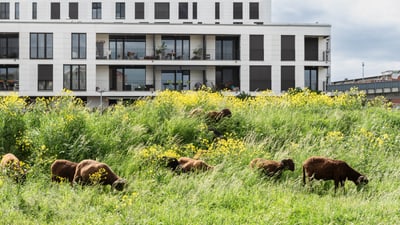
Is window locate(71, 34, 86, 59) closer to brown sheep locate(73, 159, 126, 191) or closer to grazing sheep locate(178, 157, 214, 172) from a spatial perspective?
grazing sheep locate(178, 157, 214, 172)

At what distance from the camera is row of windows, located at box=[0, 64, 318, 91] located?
4109 centimetres

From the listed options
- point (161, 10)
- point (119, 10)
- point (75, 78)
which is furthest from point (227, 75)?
point (119, 10)

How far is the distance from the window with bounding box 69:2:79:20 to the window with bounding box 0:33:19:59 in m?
9.18

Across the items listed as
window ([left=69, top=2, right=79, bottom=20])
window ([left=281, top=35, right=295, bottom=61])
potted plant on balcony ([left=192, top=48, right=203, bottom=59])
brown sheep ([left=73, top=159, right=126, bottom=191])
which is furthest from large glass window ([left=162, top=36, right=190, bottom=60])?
brown sheep ([left=73, top=159, right=126, bottom=191])

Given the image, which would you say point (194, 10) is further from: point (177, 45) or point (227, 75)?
point (227, 75)

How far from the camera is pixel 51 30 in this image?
4197 cm

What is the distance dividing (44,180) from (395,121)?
9.95 m

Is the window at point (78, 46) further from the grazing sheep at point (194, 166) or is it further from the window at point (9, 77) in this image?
the grazing sheep at point (194, 166)

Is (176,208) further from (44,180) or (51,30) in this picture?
(51,30)

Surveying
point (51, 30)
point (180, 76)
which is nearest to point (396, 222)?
A: point (180, 76)

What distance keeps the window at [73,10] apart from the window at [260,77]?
21218 mm

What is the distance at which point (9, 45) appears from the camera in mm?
42312

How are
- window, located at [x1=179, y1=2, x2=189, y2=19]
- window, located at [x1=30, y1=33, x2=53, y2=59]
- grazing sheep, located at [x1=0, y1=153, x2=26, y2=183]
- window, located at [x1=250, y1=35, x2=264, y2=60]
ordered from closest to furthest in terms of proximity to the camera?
1. grazing sheep, located at [x1=0, y1=153, x2=26, y2=183]
2. window, located at [x1=30, y1=33, x2=53, y2=59]
3. window, located at [x1=250, y1=35, x2=264, y2=60]
4. window, located at [x1=179, y1=2, x2=189, y2=19]

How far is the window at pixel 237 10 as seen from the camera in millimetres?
50406
